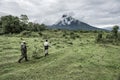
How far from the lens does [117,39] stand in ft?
184

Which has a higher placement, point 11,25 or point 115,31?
point 11,25

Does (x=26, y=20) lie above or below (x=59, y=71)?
above

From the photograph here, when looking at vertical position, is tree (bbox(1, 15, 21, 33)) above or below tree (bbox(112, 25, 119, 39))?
above

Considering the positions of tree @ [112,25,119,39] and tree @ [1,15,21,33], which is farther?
tree @ [1,15,21,33]

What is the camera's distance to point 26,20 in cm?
11100

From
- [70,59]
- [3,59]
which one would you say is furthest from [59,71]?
[3,59]

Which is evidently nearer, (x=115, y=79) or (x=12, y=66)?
(x=115, y=79)

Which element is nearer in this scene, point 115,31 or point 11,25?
point 115,31

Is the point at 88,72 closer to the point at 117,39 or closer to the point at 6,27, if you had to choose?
the point at 117,39

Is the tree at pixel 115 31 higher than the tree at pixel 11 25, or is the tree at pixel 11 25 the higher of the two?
the tree at pixel 11 25

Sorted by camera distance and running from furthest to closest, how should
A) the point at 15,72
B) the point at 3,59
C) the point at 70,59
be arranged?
1. the point at 3,59
2. the point at 70,59
3. the point at 15,72

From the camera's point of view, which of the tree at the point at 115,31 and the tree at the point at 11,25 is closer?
the tree at the point at 115,31

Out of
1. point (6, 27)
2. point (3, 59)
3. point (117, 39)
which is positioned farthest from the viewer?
point (6, 27)

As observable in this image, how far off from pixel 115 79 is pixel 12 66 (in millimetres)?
12074
